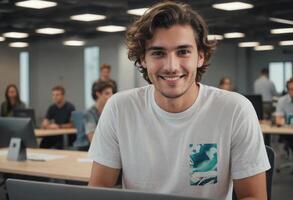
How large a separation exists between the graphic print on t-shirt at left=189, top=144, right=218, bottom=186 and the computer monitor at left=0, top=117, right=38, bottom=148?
223 centimetres

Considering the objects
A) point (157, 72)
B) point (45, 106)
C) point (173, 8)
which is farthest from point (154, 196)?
point (45, 106)

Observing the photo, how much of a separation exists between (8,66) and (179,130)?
12375 millimetres

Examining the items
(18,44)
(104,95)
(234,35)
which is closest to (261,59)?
(234,35)

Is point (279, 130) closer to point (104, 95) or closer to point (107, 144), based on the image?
point (104, 95)

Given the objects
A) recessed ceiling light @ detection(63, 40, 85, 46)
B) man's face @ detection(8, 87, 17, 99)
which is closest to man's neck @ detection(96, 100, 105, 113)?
man's face @ detection(8, 87, 17, 99)

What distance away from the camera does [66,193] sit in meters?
0.87

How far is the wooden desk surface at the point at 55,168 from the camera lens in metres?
2.76

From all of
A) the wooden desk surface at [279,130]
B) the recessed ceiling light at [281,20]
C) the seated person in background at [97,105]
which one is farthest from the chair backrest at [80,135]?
the recessed ceiling light at [281,20]

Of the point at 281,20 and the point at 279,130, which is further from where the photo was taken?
the point at 281,20

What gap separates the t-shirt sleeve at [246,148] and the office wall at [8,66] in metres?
12.1

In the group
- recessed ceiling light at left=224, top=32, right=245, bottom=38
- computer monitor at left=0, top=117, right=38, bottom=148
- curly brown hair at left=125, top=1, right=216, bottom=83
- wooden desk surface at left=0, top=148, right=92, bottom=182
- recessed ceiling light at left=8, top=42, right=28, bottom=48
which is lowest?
wooden desk surface at left=0, top=148, right=92, bottom=182

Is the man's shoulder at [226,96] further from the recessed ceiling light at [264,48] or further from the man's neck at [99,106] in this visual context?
the recessed ceiling light at [264,48]

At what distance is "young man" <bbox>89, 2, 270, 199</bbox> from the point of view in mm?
1462

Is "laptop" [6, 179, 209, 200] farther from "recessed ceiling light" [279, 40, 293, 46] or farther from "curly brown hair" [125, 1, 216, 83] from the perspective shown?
"recessed ceiling light" [279, 40, 293, 46]
